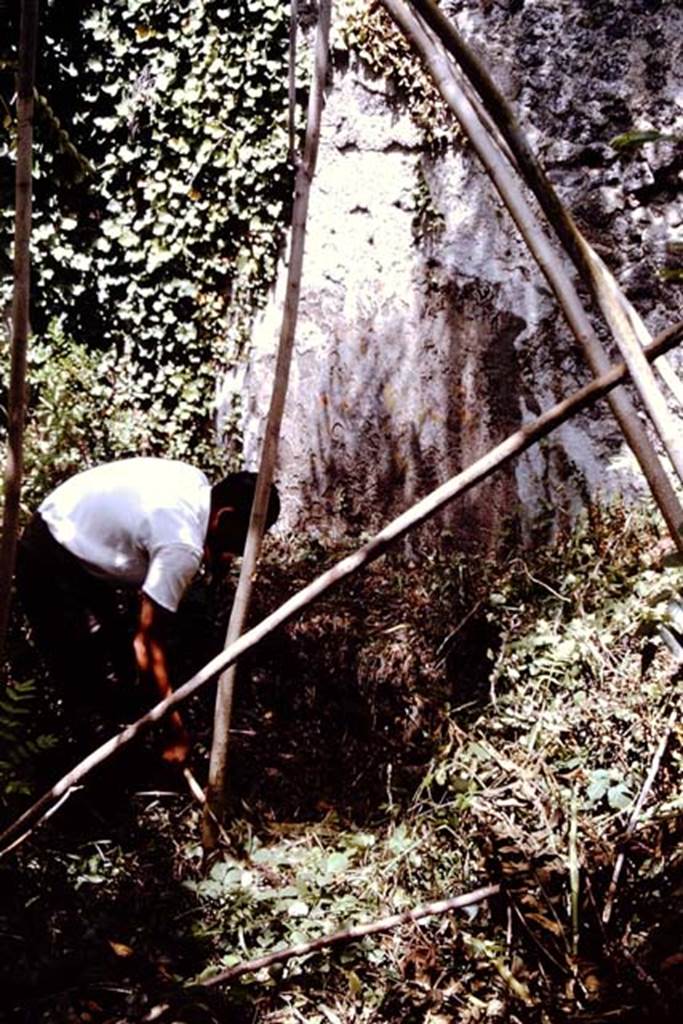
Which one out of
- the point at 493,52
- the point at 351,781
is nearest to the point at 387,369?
the point at 493,52

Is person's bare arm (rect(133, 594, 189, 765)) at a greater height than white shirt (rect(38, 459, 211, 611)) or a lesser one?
lesser

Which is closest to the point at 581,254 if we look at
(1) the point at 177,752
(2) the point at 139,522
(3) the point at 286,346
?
(3) the point at 286,346

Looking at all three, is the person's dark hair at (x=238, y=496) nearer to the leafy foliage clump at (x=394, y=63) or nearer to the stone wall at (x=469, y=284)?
the stone wall at (x=469, y=284)

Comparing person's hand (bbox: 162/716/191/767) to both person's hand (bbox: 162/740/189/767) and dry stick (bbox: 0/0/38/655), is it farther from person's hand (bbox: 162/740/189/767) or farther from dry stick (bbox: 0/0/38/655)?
dry stick (bbox: 0/0/38/655)

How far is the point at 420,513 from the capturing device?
1.92 meters

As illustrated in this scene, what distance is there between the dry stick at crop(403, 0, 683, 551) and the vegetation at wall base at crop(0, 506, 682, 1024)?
27 cm

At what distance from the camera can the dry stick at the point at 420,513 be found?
1.77m

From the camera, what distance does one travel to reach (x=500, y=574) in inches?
219

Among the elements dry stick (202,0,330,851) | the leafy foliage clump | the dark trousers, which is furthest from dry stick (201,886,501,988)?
the leafy foliage clump

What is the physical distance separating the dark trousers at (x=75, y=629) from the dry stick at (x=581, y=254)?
311 centimetres

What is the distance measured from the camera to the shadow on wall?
6219 millimetres

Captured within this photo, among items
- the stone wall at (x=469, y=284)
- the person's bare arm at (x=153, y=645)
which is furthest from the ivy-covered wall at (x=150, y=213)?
the person's bare arm at (x=153, y=645)

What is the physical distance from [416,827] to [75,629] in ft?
5.92

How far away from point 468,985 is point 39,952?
58.8 inches
